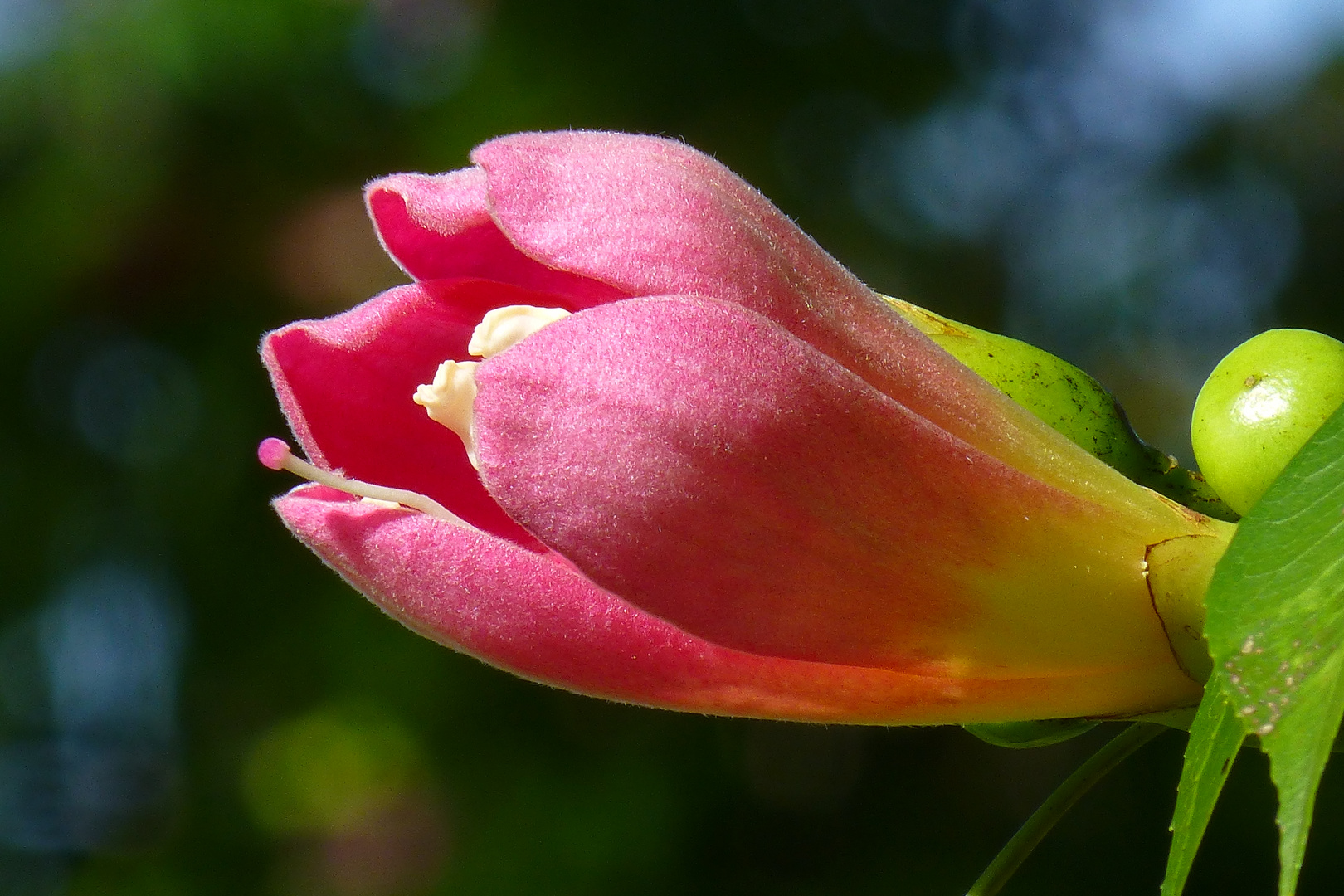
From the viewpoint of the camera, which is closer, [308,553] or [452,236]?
[452,236]

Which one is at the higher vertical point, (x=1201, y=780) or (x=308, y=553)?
(x=1201, y=780)

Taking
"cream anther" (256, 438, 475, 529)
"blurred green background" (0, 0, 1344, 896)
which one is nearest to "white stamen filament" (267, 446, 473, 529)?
"cream anther" (256, 438, 475, 529)

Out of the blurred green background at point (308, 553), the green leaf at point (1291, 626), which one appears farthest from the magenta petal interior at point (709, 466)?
the blurred green background at point (308, 553)

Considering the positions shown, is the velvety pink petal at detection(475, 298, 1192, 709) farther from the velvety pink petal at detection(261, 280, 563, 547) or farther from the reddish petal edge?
the velvety pink petal at detection(261, 280, 563, 547)

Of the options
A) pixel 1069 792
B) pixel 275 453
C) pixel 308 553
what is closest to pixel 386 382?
pixel 275 453

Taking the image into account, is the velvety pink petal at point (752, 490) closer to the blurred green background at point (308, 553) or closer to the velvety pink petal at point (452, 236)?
the velvety pink petal at point (452, 236)

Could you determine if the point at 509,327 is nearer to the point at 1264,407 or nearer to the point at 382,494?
the point at 382,494
